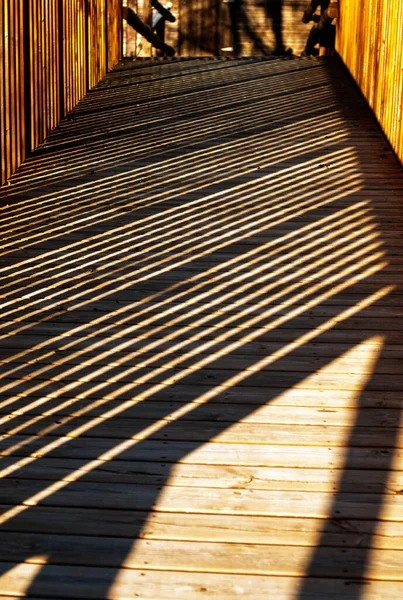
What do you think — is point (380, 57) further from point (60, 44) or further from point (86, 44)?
point (86, 44)

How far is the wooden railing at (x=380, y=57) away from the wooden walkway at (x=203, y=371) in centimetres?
29

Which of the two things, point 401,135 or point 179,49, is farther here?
point 179,49

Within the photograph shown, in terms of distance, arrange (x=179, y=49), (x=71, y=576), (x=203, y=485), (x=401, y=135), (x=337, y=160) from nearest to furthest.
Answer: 1. (x=71, y=576)
2. (x=203, y=485)
3. (x=401, y=135)
4. (x=337, y=160)
5. (x=179, y=49)

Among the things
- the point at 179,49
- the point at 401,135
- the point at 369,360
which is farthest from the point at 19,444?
the point at 179,49

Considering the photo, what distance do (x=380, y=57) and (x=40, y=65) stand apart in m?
2.37

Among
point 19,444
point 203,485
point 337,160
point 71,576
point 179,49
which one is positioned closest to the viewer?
point 71,576

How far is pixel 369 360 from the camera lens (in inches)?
151

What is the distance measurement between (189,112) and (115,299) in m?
4.25

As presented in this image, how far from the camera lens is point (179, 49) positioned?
50.3 ft

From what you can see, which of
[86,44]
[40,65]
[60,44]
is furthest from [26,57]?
[86,44]

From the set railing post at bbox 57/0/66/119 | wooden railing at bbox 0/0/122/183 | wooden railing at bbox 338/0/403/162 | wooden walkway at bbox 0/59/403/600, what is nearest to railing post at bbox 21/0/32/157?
wooden railing at bbox 0/0/122/183

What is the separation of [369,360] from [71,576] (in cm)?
171

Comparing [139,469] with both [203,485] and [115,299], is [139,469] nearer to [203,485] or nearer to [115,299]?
[203,485]

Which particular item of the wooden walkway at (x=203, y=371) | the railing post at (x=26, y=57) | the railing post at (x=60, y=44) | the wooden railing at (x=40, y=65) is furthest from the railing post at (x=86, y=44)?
the railing post at (x=26, y=57)
